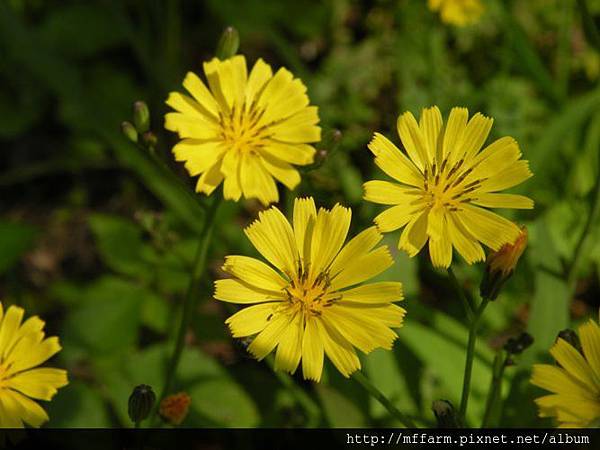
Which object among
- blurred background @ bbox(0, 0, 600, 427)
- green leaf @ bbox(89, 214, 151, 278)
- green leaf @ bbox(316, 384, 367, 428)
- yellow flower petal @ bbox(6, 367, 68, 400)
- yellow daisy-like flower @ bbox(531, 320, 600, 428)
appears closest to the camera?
yellow daisy-like flower @ bbox(531, 320, 600, 428)

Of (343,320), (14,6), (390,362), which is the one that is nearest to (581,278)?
(390,362)

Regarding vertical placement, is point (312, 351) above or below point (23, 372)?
above

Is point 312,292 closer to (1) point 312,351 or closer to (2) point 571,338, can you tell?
(1) point 312,351

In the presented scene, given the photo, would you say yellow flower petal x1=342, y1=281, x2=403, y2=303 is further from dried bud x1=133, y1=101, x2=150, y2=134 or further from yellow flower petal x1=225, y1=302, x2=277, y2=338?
dried bud x1=133, y1=101, x2=150, y2=134

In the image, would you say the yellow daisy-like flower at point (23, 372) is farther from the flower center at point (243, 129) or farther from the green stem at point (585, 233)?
the green stem at point (585, 233)

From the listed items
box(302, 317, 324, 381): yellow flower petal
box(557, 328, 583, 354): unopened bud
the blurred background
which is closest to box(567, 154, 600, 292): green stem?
the blurred background

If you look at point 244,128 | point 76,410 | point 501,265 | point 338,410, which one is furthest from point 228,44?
point 76,410

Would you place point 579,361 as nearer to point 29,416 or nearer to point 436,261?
point 436,261
